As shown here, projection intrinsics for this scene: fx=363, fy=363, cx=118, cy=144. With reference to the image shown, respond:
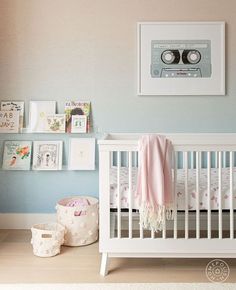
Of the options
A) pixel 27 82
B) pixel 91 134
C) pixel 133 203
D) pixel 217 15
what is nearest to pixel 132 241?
pixel 133 203

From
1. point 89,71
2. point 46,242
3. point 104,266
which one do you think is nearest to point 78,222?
point 46,242

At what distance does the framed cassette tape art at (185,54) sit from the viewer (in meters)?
2.79

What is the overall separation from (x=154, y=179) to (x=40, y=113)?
130 centimetres

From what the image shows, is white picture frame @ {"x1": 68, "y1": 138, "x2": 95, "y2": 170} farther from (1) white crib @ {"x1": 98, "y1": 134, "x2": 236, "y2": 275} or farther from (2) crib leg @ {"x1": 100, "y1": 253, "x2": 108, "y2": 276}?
(2) crib leg @ {"x1": 100, "y1": 253, "x2": 108, "y2": 276}

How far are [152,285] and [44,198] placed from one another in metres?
1.28

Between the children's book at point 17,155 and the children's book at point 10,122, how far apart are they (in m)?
0.10

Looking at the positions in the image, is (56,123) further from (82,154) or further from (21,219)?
(21,219)

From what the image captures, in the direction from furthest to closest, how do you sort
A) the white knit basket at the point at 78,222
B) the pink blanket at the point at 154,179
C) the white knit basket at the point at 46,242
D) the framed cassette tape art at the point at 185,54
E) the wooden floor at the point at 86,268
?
the framed cassette tape art at the point at 185,54 → the white knit basket at the point at 78,222 → the white knit basket at the point at 46,242 → the wooden floor at the point at 86,268 → the pink blanket at the point at 154,179

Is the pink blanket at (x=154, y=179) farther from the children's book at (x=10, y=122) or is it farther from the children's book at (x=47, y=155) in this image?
the children's book at (x=10, y=122)

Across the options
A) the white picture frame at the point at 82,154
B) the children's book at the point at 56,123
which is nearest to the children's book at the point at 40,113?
the children's book at the point at 56,123

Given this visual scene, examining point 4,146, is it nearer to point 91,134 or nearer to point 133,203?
point 91,134

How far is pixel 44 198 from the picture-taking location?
9.55 ft

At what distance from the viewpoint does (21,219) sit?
2.90 metres

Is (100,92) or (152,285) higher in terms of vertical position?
(100,92)
